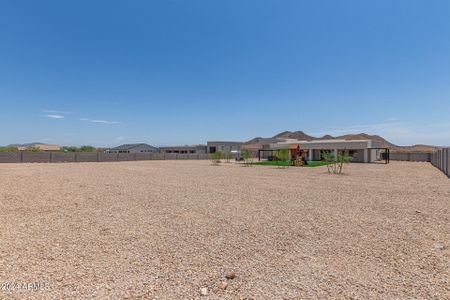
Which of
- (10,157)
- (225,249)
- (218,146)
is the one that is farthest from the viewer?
(218,146)

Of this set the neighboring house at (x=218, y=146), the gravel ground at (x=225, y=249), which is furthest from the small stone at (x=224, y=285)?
the neighboring house at (x=218, y=146)

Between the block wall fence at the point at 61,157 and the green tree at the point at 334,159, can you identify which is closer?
the green tree at the point at 334,159

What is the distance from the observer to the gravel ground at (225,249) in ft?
11.7

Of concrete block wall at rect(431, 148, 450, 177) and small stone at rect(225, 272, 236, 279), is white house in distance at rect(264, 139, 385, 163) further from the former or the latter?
small stone at rect(225, 272, 236, 279)

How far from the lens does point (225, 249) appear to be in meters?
4.97

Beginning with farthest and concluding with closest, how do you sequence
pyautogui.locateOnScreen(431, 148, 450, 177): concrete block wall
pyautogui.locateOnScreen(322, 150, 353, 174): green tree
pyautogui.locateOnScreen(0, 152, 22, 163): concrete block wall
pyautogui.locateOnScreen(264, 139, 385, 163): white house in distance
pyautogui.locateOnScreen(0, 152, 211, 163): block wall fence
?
pyautogui.locateOnScreen(264, 139, 385, 163): white house in distance, pyautogui.locateOnScreen(0, 152, 211, 163): block wall fence, pyautogui.locateOnScreen(0, 152, 22, 163): concrete block wall, pyautogui.locateOnScreen(322, 150, 353, 174): green tree, pyautogui.locateOnScreen(431, 148, 450, 177): concrete block wall

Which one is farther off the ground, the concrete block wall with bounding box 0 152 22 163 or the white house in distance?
the white house in distance

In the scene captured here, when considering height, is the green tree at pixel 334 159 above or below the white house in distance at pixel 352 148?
below

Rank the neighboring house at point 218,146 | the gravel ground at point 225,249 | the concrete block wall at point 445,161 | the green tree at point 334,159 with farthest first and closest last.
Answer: the neighboring house at point 218,146, the green tree at point 334,159, the concrete block wall at point 445,161, the gravel ground at point 225,249

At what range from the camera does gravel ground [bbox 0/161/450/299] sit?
11.7 ft

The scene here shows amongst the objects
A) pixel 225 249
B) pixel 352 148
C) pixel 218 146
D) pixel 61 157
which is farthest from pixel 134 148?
pixel 225 249

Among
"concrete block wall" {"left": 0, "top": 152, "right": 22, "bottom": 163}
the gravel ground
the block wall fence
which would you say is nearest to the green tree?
the gravel ground

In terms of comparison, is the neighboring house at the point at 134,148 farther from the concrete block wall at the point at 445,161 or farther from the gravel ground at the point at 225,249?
the concrete block wall at the point at 445,161

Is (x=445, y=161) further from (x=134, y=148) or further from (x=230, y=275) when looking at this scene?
(x=134, y=148)
